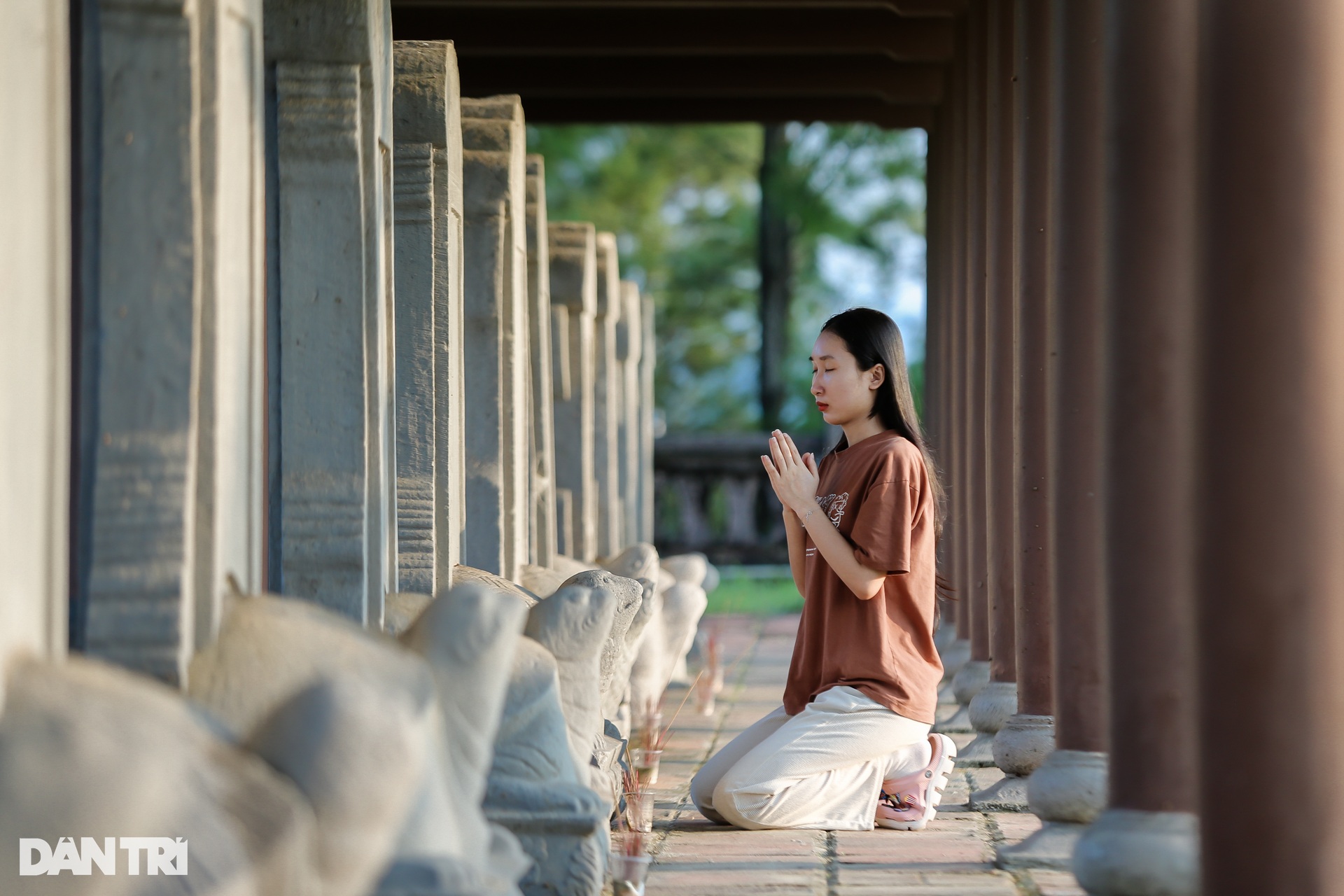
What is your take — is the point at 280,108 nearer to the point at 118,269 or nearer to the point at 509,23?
the point at 118,269

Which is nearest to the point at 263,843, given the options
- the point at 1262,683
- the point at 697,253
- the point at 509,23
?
the point at 1262,683

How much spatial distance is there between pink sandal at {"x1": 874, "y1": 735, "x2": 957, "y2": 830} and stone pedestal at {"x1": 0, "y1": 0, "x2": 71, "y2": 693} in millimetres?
2694

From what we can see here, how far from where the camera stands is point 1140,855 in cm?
341

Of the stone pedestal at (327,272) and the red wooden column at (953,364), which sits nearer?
the stone pedestal at (327,272)

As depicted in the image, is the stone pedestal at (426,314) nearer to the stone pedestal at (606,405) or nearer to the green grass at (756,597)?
the stone pedestal at (606,405)

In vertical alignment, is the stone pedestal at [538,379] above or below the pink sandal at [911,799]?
above

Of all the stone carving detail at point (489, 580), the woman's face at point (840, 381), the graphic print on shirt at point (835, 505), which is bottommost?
the stone carving detail at point (489, 580)

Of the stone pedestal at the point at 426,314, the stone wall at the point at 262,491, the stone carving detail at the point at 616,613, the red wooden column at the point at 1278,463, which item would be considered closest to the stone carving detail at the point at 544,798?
the stone wall at the point at 262,491

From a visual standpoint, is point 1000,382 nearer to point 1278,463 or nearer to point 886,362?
point 886,362

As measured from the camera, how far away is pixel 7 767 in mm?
2461

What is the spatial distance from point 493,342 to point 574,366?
3088 mm

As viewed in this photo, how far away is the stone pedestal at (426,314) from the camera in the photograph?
4.55 metres

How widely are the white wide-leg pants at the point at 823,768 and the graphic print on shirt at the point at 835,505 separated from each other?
514mm

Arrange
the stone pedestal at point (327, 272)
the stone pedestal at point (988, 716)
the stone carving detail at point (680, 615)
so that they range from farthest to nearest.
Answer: the stone carving detail at point (680, 615) → the stone pedestal at point (988, 716) → the stone pedestal at point (327, 272)
